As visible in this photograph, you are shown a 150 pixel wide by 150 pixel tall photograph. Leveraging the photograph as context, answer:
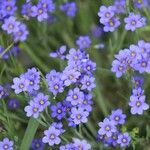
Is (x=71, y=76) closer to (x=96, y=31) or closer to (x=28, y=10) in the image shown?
(x=28, y=10)

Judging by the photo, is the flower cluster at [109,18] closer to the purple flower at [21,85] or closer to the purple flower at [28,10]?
the purple flower at [28,10]

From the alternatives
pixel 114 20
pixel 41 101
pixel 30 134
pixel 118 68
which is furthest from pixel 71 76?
pixel 114 20

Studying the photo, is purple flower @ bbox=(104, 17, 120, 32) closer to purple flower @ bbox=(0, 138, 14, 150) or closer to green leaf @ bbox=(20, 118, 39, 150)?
green leaf @ bbox=(20, 118, 39, 150)

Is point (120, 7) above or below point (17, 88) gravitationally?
above

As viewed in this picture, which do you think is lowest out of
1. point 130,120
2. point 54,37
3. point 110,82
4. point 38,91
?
point 38,91

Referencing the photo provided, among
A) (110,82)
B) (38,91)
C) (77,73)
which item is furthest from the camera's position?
(110,82)

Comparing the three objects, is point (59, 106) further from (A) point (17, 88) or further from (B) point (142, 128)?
(B) point (142, 128)

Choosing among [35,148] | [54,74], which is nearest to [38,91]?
[54,74]
